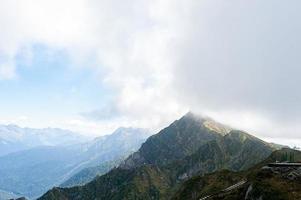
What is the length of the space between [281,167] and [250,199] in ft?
64.0

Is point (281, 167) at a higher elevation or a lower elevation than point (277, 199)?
higher

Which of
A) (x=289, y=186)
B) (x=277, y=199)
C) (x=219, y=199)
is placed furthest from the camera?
(x=219, y=199)

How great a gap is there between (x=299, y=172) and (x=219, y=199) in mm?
30574

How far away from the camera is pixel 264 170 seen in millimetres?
134750

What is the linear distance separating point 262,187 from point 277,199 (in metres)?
7.46

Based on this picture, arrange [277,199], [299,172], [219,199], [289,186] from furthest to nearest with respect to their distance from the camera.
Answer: [219,199], [299,172], [289,186], [277,199]

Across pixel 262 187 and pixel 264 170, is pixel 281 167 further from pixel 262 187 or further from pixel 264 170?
pixel 262 187

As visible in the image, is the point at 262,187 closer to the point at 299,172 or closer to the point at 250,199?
the point at 250,199

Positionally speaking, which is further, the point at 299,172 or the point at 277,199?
the point at 299,172

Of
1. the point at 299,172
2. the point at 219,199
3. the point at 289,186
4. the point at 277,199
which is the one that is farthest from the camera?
the point at 219,199

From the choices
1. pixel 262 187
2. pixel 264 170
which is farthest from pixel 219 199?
pixel 262 187

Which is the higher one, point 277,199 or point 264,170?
point 264,170

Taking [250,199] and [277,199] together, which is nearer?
[277,199]

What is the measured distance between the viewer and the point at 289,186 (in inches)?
4724
